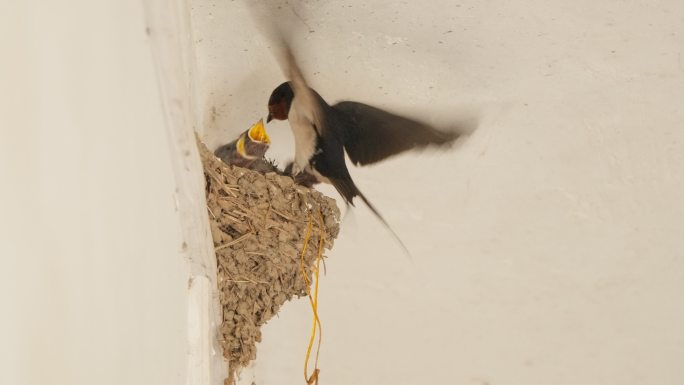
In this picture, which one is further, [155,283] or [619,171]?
[619,171]

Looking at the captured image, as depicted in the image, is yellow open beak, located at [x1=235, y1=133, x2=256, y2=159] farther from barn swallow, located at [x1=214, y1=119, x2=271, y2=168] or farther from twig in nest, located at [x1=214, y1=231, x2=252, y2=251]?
twig in nest, located at [x1=214, y1=231, x2=252, y2=251]

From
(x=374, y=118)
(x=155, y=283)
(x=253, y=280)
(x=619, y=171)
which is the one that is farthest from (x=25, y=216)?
(x=619, y=171)

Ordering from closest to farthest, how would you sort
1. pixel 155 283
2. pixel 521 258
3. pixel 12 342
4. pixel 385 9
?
pixel 12 342 < pixel 155 283 < pixel 385 9 < pixel 521 258

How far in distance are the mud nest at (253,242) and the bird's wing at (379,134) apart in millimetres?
307

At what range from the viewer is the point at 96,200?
1449 mm

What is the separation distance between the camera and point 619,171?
9.70 ft

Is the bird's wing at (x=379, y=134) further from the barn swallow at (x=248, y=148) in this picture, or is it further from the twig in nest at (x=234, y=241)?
the twig in nest at (x=234, y=241)

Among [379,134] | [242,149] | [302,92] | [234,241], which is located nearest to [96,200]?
[234,241]

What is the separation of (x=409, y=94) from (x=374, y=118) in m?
0.19

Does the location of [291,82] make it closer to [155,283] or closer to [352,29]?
[352,29]

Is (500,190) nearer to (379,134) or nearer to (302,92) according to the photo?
(379,134)

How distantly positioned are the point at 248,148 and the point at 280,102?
0.19 m

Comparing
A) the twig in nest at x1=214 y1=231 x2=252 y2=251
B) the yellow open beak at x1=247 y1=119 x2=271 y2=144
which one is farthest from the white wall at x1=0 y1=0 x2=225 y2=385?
the yellow open beak at x1=247 y1=119 x2=271 y2=144

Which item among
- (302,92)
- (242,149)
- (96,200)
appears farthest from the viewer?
(242,149)
